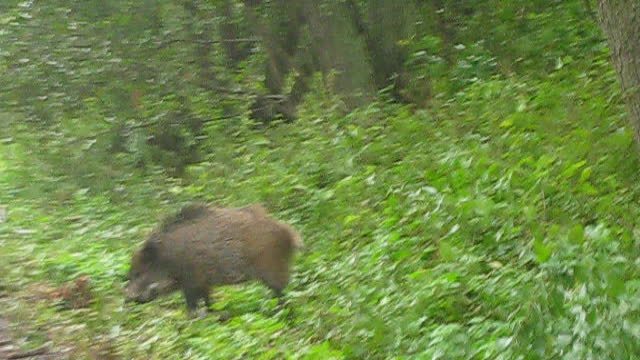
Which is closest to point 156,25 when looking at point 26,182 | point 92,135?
point 92,135

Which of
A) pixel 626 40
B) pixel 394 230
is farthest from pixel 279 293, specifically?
pixel 626 40

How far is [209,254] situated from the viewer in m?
8.13

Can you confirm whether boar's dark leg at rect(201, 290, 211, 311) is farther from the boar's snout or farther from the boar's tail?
the boar's tail

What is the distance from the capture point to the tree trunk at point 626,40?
5.36m

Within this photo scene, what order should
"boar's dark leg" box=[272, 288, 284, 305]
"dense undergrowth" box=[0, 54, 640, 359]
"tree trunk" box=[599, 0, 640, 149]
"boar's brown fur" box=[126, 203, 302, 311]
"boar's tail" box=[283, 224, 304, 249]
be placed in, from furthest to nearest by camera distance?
"boar's tail" box=[283, 224, 304, 249] → "boar's brown fur" box=[126, 203, 302, 311] → "boar's dark leg" box=[272, 288, 284, 305] → "dense undergrowth" box=[0, 54, 640, 359] → "tree trunk" box=[599, 0, 640, 149]

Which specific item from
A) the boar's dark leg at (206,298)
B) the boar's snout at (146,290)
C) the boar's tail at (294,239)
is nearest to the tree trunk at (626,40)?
the boar's tail at (294,239)

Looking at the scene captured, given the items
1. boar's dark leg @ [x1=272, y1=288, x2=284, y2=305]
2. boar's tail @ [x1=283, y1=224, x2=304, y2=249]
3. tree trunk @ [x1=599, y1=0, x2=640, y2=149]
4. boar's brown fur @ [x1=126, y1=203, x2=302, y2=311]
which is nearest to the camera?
tree trunk @ [x1=599, y1=0, x2=640, y2=149]

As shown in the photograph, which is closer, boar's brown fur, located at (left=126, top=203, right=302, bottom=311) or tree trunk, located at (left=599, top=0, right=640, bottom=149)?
tree trunk, located at (left=599, top=0, right=640, bottom=149)

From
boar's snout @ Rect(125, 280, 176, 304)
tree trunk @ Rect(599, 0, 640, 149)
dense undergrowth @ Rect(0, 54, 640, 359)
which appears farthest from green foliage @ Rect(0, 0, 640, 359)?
tree trunk @ Rect(599, 0, 640, 149)

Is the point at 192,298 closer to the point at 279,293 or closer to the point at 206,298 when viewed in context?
the point at 206,298

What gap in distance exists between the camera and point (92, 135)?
1013 cm

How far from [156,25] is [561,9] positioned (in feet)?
15.9

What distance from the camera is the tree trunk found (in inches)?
211

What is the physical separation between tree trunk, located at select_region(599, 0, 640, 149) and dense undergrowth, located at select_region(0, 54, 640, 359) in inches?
35.1
